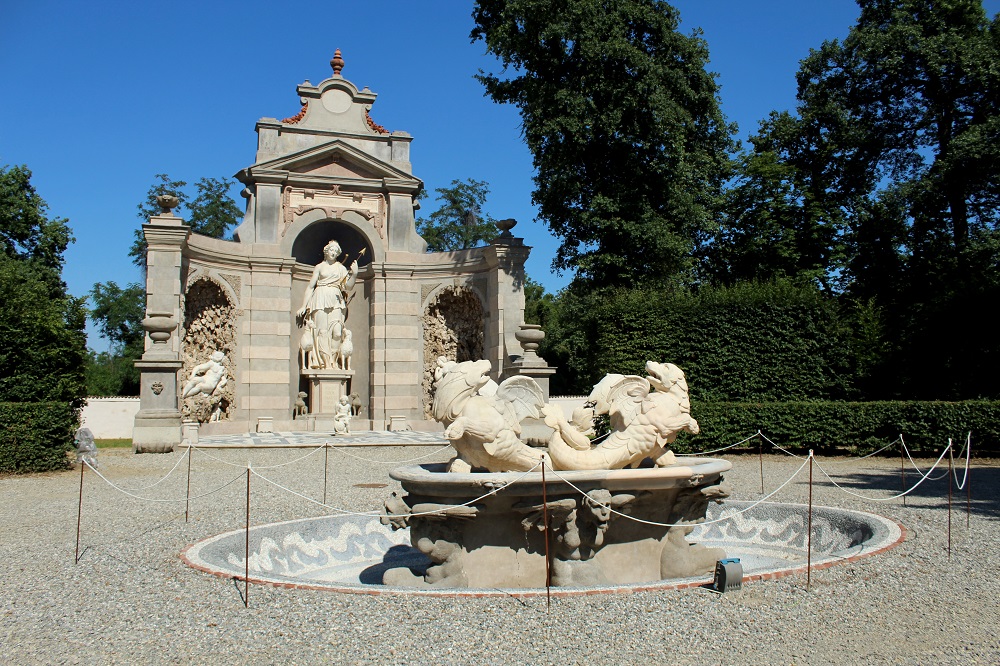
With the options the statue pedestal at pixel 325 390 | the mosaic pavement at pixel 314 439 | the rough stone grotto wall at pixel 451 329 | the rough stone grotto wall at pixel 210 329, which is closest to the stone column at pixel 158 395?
the mosaic pavement at pixel 314 439

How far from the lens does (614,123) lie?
62.8 feet

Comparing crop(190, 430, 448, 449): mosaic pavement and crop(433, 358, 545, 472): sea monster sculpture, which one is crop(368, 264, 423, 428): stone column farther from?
crop(433, 358, 545, 472): sea monster sculpture

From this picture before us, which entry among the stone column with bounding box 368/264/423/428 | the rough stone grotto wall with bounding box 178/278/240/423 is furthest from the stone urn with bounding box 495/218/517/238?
the rough stone grotto wall with bounding box 178/278/240/423

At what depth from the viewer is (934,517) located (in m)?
8.53

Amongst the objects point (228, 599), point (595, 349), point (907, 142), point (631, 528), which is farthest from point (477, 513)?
point (907, 142)

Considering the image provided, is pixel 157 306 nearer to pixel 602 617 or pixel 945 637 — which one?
pixel 602 617

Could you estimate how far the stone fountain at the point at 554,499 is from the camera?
6.11 metres

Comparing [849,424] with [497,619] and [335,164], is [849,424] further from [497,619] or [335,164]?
[335,164]

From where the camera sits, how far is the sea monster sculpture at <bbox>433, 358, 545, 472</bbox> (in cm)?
640

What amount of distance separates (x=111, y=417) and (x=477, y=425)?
2243cm

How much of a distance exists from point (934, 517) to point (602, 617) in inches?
214

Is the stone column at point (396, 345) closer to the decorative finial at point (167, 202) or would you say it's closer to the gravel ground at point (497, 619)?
the decorative finial at point (167, 202)

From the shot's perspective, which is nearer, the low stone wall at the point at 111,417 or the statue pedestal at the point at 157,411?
the statue pedestal at the point at 157,411

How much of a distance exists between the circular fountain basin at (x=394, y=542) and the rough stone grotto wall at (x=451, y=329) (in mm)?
14238
